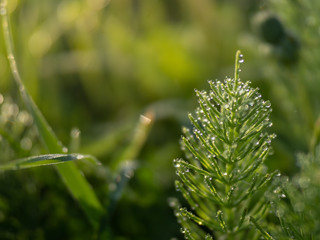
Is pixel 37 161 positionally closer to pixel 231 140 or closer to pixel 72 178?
pixel 72 178

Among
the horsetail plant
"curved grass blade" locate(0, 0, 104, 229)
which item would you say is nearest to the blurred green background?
"curved grass blade" locate(0, 0, 104, 229)

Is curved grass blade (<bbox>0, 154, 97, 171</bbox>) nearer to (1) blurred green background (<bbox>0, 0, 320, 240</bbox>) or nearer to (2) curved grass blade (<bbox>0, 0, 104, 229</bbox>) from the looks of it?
(2) curved grass blade (<bbox>0, 0, 104, 229</bbox>)

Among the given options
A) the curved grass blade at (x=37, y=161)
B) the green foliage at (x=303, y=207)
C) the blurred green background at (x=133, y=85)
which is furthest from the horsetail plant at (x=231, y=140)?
the blurred green background at (x=133, y=85)

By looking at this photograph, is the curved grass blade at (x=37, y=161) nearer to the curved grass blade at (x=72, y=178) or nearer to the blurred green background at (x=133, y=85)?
the curved grass blade at (x=72, y=178)

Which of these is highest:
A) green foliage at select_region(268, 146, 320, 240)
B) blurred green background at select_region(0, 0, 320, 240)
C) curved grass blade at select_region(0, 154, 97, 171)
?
blurred green background at select_region(0, 0, 320, 240)

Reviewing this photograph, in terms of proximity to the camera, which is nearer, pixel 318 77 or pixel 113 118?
pixel 318 77

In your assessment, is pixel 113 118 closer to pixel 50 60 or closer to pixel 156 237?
pixel 50 60

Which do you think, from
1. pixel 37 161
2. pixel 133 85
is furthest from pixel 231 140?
pixel 133 85

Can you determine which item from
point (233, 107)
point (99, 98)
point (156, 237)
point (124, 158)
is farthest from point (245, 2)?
point (233, 107)
